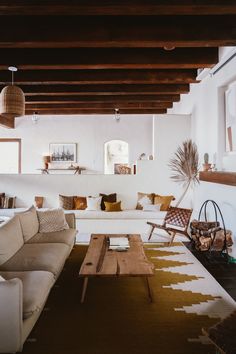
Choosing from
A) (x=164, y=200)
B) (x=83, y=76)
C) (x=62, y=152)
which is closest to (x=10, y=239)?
(x=83, y=76)

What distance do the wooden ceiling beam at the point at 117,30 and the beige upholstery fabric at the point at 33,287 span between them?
2540mm

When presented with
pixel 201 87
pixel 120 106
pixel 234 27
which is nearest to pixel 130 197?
pixel 120 106

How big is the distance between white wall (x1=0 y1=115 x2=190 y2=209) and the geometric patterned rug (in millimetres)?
3338

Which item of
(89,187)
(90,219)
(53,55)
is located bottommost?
(90,219)

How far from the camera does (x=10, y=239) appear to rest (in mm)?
3582

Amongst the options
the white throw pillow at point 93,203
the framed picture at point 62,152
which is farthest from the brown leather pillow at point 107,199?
the framed picture at point 62,152

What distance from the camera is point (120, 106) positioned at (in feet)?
25.8

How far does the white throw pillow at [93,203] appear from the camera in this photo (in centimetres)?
697

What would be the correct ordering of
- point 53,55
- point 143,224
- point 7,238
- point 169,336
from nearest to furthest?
point 169,336, point 7,238, point 53,55, point 143,224

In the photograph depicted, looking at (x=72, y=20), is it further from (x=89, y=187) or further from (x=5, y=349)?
(x=89, y=187)

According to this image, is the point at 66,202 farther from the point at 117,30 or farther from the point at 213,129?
the point at 117,30

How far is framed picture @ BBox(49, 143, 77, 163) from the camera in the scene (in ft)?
33.2

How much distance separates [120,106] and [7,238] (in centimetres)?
517

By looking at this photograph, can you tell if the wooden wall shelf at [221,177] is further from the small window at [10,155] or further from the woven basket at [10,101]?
the small window at [10,155]
